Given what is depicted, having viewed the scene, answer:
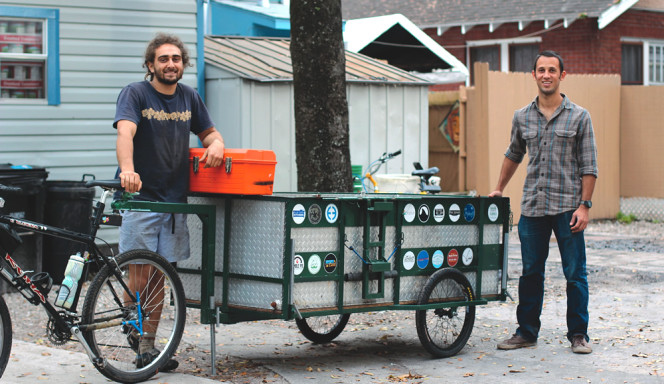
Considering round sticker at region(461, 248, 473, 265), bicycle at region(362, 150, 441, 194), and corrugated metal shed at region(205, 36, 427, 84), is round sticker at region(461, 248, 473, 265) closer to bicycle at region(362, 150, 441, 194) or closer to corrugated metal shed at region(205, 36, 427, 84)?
bicycle at region(362, 150, 441, 194)

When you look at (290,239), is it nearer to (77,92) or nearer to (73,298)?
(73,298)

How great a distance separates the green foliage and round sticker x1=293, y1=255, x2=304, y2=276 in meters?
11.1

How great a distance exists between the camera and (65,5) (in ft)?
34.8

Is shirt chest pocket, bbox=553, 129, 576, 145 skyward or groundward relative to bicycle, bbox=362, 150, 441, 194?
skyward

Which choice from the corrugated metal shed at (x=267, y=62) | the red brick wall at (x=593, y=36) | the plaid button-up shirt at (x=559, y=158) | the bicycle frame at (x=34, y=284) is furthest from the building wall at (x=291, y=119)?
the red brick wall at (x=593, y=36)

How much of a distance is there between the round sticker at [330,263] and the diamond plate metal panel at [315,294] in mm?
81

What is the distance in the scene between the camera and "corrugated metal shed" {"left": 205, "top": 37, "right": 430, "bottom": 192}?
11523 millimetres

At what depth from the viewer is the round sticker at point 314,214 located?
5.89 m

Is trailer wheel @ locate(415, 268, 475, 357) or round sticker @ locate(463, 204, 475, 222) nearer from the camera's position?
trailer wheel @ locate(415, 268, 475, 357)

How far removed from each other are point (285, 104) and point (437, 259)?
18.6ft

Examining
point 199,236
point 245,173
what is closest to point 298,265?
point 245,173

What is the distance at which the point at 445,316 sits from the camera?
6.70 meters

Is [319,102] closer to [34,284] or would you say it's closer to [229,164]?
[229,164]

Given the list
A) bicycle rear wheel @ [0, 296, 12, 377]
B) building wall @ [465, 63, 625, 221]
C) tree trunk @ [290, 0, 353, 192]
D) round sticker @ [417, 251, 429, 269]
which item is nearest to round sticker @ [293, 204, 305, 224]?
round sticker @ [417, 251, 429, 269]
